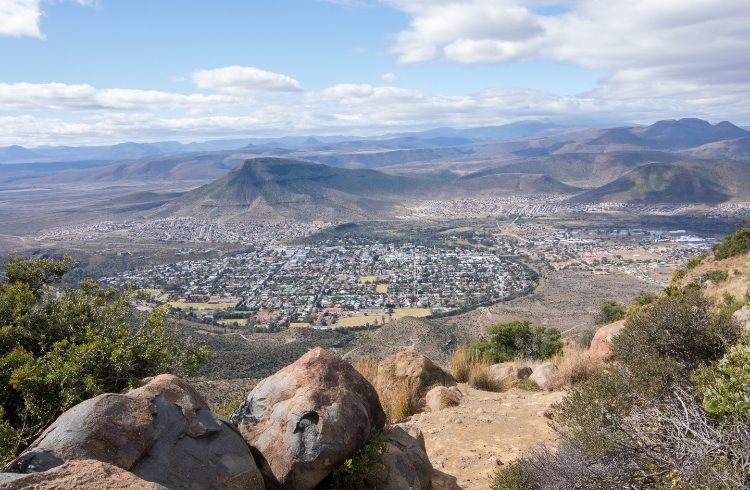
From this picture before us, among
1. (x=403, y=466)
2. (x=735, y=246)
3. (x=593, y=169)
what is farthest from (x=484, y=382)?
(x=593, y=169)

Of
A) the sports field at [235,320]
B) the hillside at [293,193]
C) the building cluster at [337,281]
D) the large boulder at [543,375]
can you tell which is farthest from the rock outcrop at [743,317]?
the hillside at [293,193]

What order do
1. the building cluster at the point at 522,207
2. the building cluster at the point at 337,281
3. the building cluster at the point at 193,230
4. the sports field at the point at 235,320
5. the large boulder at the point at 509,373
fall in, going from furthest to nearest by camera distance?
the building cluster at the point at 522,207
the building cluster at the point at 193,230
the building cluster at the point at 337,281
the sports field at the point at 235,320
the large boulder at the point at 509,373

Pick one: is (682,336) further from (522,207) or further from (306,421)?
(522,207)

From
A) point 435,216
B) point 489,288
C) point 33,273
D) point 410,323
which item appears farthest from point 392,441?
point 435,216

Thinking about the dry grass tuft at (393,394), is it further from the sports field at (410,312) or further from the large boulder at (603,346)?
the sports field at (410,312)

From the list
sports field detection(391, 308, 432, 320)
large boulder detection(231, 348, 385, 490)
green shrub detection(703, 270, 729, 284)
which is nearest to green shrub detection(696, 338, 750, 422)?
large boulder detection(231, 348, 385, 490)

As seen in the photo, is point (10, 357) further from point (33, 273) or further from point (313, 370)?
point (33, 273)

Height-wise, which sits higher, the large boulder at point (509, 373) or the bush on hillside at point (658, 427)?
the bush on hillside at point (658, 427)
